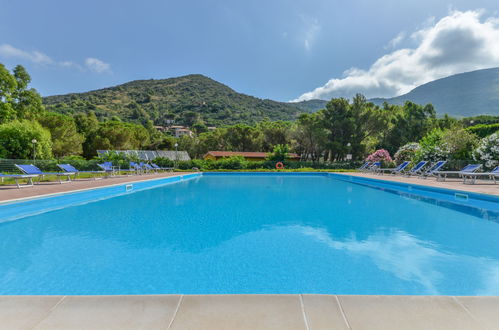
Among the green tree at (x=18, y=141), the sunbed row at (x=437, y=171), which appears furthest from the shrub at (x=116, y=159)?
the sunbed row at (x=437, y=171)

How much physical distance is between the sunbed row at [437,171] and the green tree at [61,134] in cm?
2885

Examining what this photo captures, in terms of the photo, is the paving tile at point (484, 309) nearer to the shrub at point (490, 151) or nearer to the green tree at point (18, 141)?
the shrub at point (490, 151)

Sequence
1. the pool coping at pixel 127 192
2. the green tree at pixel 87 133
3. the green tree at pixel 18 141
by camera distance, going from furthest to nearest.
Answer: the green tree at pixel 87 133 < the green tree at pixel 18 141 < the pool coping at pixel 127 192

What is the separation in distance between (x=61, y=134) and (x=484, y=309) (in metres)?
33.4

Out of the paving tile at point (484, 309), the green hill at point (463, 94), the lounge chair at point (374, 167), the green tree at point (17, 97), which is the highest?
the green hill at point (463, 94)

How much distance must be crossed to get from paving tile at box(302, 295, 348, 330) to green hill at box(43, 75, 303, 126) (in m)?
62.3

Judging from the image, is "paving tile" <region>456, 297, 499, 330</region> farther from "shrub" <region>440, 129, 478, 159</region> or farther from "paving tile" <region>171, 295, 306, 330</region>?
"shrub" <region>440, 129, 478, 159</region>

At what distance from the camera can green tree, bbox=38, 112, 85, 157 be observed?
2691 cm

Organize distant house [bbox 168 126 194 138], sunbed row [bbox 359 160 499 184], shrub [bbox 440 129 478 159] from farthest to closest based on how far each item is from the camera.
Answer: distant house [bbox 168 126 194 138] → shrub [bbox 440 129 478 159] → sunbed row [bbox 359 160 499 184]

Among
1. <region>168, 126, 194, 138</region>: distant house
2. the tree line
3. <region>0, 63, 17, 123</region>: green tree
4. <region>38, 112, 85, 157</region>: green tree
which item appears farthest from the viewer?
<region>168, 126, 194, 138</region>: distant house

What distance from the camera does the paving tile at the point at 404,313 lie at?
1.48 metres

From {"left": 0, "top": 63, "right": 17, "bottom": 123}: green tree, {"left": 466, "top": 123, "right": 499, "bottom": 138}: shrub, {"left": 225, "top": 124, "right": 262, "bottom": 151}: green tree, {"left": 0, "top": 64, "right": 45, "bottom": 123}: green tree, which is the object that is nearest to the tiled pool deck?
{"left": 466, "top": 123, "right": 499, "bottom": 138}: shrub

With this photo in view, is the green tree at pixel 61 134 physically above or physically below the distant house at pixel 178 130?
below

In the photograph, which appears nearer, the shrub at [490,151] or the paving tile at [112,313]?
the paving tile at [112,313]
